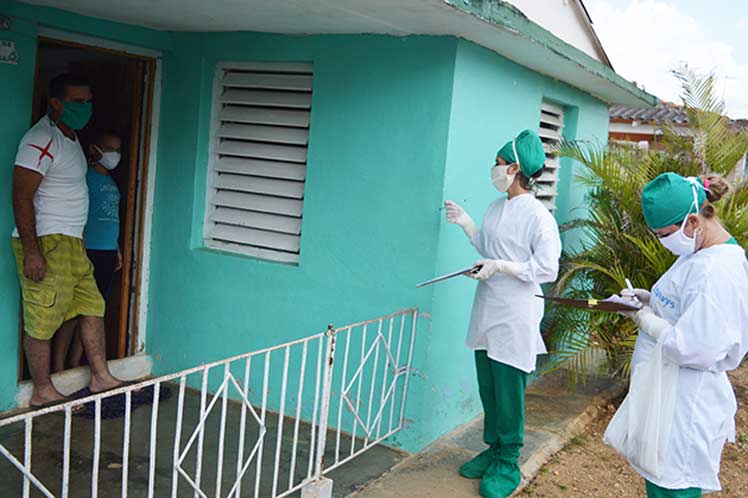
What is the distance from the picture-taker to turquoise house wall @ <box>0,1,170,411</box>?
448cm

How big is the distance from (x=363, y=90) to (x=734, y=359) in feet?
8.99

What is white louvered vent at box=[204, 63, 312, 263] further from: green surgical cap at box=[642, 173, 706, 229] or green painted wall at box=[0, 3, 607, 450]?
green surgical cap at box=[642, 173, 706, 229]

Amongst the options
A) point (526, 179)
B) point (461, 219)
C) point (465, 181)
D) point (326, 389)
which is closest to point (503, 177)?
point (526, 179)

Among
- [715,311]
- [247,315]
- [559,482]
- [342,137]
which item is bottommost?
[559,482]

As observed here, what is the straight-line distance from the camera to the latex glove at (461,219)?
14.3 feet

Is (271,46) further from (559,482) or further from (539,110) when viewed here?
(559,482)

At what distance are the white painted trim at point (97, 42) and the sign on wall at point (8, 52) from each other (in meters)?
0.26

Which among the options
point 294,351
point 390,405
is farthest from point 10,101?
point 390,405

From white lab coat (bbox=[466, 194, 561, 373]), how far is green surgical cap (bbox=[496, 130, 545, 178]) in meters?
0.16

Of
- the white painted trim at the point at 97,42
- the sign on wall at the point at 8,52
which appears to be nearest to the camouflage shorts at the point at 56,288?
the sign on wall at the point at 8,52

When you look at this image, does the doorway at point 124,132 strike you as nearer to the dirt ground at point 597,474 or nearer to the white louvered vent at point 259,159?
the white louvered vent at point 259,159

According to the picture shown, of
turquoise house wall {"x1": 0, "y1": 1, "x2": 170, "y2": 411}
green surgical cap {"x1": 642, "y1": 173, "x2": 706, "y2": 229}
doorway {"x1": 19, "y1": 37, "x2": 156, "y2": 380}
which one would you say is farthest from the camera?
doorway {"x1": 19, "y1": 37, "x2": 156, "y2": 380}

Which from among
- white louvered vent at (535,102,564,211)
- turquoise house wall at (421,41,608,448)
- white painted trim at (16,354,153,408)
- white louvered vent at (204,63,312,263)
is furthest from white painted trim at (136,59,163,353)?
white louvered vent at (535,102,564,211)

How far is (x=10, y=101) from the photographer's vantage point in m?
4.53
